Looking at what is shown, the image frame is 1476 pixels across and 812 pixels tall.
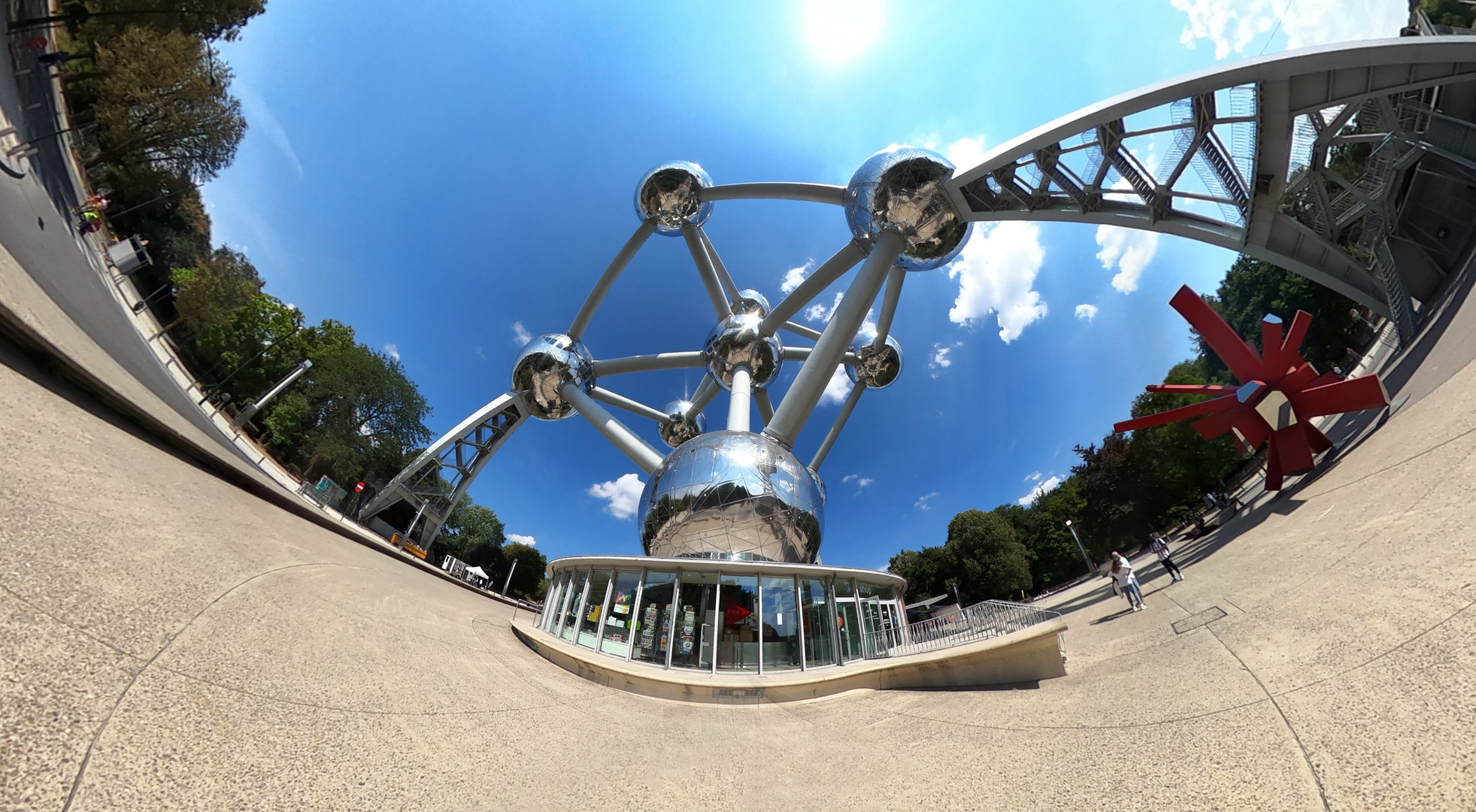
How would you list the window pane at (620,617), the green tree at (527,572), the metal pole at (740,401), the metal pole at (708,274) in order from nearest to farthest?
the window pane at (620,617) < the metal pole at (740,401) < the metal pole at (708,274) < the green tree at (527,572)

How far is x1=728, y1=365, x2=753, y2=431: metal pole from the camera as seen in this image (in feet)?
41.0

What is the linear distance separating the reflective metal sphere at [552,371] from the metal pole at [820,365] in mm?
11033

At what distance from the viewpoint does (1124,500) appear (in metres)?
32.0

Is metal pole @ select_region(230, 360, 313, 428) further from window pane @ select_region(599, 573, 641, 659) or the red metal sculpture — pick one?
the red metal sculpture

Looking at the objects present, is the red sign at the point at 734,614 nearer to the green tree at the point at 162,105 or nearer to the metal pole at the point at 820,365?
the metal pole at the point at 820,365

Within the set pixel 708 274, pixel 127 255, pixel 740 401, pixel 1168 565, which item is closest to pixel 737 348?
pixel 740 401

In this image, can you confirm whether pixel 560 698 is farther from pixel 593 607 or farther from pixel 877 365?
pixel 877 365

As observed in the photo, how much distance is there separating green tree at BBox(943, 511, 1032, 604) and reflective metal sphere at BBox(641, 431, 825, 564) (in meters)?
29.5

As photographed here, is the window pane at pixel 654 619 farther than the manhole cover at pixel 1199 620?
Yes

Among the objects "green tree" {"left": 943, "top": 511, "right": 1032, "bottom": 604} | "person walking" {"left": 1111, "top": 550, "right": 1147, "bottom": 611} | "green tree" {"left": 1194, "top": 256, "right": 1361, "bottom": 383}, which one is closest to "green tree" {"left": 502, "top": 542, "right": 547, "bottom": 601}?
"green tree" {"left": 943, "top": 511, "right": 1032, "bottom": 604}

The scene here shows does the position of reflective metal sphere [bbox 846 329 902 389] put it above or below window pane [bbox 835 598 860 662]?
above

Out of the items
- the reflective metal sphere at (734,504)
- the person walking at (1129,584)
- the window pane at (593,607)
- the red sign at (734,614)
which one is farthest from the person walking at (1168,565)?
the window pane at (593,607)

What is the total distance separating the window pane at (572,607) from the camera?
9.53 m

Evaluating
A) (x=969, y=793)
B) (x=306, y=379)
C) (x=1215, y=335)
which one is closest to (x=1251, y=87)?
(x=1215, y=335)
